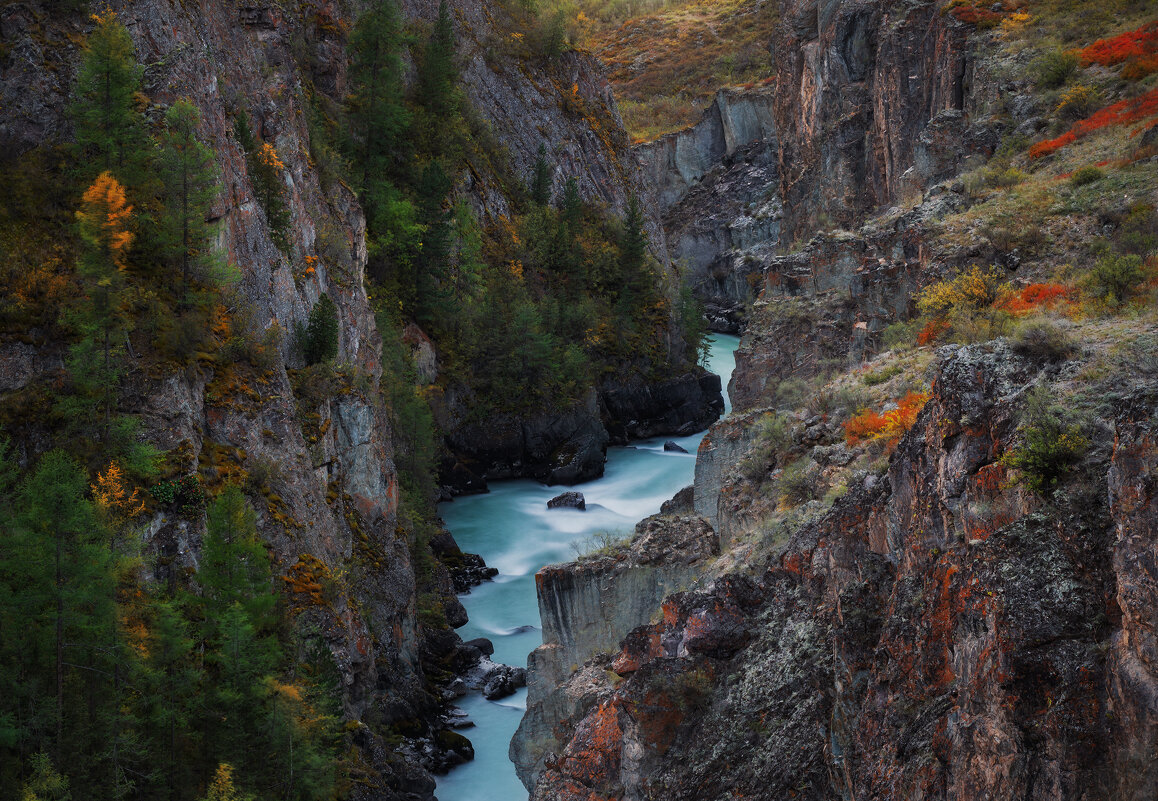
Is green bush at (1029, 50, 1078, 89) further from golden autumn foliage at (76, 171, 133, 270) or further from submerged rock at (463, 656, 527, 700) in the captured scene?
golden autumn foliage at (76, 171, 133, 270)

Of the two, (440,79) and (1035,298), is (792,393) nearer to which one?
(1035,298)

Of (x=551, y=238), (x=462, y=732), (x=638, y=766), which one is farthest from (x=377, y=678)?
(x=551, y=238)

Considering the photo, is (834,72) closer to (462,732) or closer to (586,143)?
(586,143)

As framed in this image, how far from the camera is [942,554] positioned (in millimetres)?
8578

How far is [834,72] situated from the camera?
4712 centimetres

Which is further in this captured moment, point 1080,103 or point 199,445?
point 1080,103

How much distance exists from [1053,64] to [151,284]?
99.6 ft

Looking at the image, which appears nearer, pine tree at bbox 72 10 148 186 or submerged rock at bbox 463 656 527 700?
pine tree at bbox 72 10 148 186

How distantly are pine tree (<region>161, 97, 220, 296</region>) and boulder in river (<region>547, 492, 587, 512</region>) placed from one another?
86.5 feet

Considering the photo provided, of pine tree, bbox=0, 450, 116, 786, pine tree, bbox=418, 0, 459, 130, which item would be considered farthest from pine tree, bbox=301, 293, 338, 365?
pine tree, bbox=418, 0, 459, 130

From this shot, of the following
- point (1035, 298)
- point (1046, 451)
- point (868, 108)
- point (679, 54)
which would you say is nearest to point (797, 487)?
point (1035, 298)

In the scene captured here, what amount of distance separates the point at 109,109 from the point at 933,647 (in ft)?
72.9

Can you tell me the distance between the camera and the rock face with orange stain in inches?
250

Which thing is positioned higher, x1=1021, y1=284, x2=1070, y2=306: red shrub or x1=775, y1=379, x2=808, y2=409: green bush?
x1=1021, y1=284, x2=1070, y2=306: red shrub
